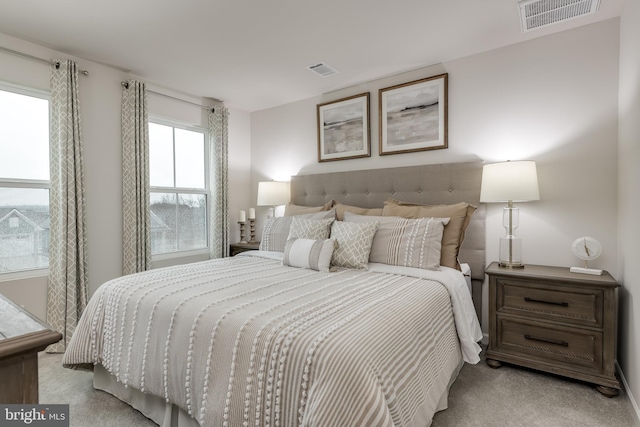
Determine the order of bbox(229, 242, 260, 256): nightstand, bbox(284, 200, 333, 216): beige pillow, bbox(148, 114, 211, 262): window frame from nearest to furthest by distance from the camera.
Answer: bbox(284, 200, 333, 216): beige pillow, bbox(148, 114, 211, 262): window frame, bbox(229, 242, 260, 256): nightstand

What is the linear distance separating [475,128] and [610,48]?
0.98 metres

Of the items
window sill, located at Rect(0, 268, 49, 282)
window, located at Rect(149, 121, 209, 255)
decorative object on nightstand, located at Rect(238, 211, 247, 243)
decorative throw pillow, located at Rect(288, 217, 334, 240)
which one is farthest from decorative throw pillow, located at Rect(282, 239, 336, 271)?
window sill, located at Rect(0, 268, 49, 282)

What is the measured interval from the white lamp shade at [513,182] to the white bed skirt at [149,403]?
4.21 ft

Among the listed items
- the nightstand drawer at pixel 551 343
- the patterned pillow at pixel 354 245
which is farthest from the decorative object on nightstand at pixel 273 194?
the nightstand drawer at pixel 551 343

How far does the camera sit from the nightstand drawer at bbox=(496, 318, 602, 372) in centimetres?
204

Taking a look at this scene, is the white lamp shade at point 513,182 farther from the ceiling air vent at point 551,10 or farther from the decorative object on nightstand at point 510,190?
the ceiling air vent at point 551,10

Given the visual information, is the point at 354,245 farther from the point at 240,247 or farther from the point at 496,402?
the point at 240,247

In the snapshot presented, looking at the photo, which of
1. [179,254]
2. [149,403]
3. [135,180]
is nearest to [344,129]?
[135,180]

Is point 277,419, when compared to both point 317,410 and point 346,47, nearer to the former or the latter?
point 317,410

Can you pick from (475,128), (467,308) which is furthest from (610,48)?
(467,308)

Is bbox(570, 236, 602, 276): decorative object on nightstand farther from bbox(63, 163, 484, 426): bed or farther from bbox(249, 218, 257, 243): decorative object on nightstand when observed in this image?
bbox(249, 218, 257, 243): decorative object on nightstand

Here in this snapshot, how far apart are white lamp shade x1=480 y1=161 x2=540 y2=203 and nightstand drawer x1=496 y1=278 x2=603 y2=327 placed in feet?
1.98

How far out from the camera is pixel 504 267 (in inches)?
96.4

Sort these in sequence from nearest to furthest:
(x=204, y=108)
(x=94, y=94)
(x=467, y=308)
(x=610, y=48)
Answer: (x=467, y=308), (x=610, y=48), (x=94, y=94), (x=204, y=108)
